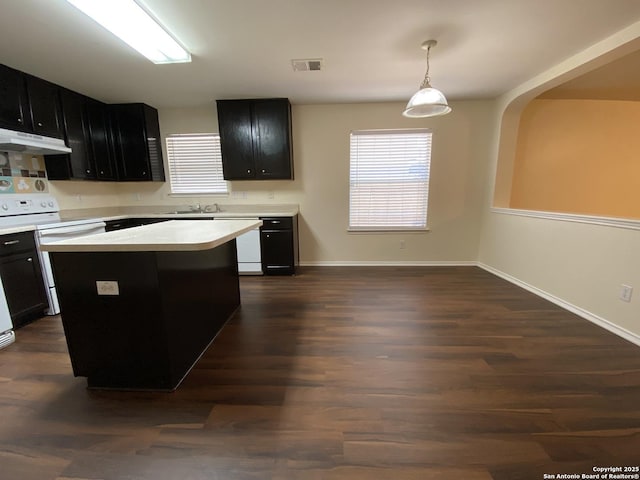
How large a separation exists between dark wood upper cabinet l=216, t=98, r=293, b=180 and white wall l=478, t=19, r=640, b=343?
9.77 ft

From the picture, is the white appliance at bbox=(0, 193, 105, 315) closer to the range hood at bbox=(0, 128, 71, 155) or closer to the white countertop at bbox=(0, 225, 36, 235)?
the white countertop at bbox=(0, 225, 36, 235)

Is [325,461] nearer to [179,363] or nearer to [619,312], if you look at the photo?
[179,363]

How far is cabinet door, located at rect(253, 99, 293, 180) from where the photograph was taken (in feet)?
11.7

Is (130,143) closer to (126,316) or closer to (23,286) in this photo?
(23,286)

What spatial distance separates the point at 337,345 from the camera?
204cm

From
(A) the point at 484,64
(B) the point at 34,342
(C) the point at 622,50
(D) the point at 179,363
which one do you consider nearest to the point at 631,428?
(D) the point at 179,363

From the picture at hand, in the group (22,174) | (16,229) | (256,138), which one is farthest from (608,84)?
(22,174)

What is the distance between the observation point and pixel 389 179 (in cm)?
396

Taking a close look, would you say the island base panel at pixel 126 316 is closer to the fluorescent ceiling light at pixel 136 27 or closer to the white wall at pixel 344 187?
the fluorescent ceiling light at pixel 136 27

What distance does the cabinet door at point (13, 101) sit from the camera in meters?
2.47

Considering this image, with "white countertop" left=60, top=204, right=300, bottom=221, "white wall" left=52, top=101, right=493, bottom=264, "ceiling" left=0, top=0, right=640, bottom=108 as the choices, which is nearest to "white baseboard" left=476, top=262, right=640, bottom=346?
"white wall" left=52, top=101, right=493, bottom=264

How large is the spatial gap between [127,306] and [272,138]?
9.37 ft

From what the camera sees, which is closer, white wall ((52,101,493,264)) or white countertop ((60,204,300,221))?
white countertop ((60,204,300,221))

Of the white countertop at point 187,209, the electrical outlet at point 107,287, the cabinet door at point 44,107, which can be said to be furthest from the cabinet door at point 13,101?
the electrical outlet at point 107,287
